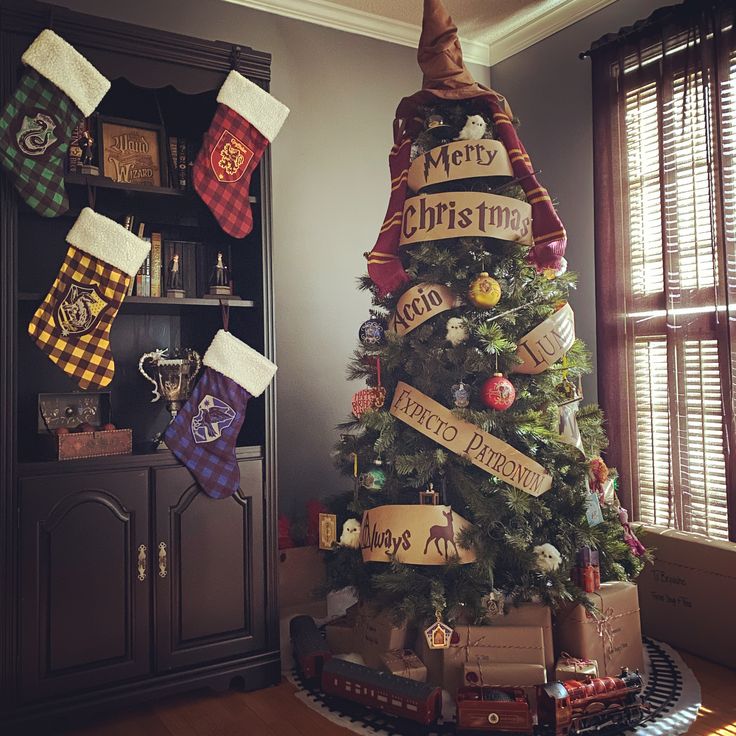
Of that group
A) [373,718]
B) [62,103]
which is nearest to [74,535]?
[373,718]

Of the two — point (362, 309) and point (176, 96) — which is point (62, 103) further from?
point (362, 309)

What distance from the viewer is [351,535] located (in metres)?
2.52

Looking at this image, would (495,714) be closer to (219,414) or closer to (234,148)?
(219,414)

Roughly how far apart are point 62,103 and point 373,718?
2.11 m

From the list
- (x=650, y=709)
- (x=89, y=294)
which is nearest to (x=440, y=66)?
(x=89, y=294)

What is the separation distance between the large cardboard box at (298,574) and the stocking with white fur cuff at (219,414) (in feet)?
1.80

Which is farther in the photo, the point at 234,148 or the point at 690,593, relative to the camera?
the point at 690,593

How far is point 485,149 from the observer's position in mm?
2459

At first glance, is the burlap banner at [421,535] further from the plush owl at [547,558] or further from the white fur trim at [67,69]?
the white fur trim at [67,69]

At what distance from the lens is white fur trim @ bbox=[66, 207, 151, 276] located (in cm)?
229

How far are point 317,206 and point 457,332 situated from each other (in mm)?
1233

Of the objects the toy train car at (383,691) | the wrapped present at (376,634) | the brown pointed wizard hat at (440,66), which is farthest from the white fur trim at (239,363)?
the brown pointed wizard hat at (440,66)

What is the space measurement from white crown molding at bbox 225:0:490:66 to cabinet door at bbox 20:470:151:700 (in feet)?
7.07

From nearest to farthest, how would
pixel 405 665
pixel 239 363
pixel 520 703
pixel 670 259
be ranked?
pixel 520 703 → pixel 405 665 → pixel 239 363 → pixel 670 259
